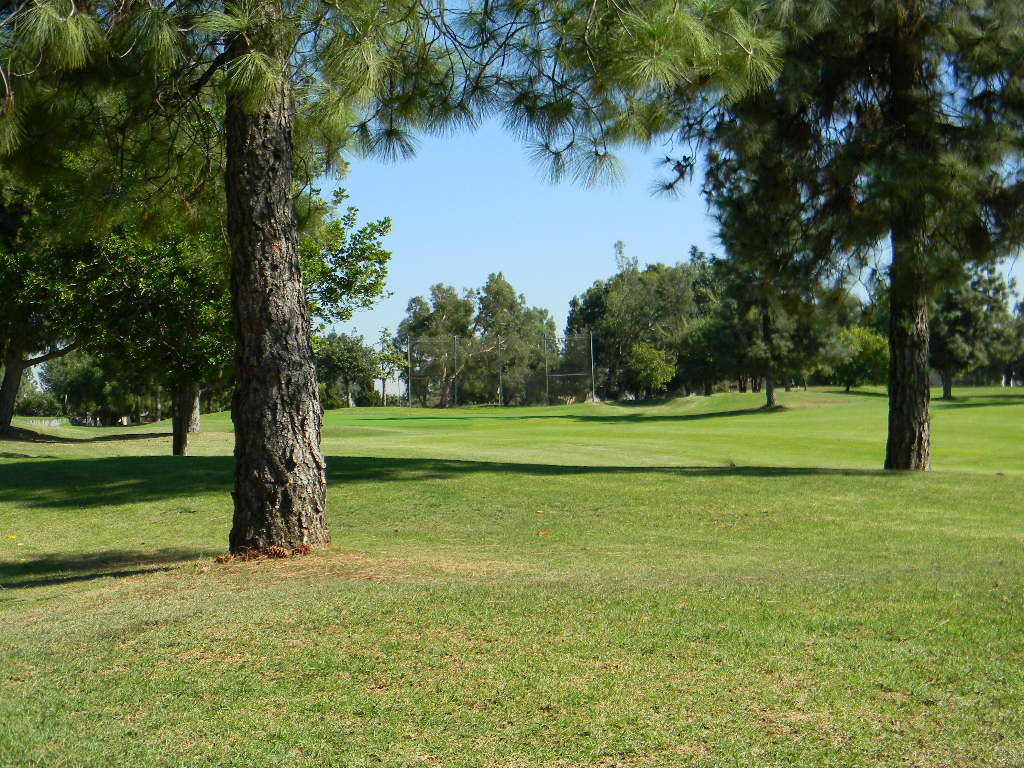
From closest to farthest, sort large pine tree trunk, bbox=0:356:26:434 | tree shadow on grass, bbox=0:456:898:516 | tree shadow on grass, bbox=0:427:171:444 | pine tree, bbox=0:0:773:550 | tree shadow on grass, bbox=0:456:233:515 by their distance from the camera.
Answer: pine tree, bbox=0:0:773:550, tree shadow on grass, bbox=0:456:233:515, tree shadow on grass, bbox=0:456:898:516, tree shadow on grass, bbox=0:427:171:444, large pine tree trunk, bbox=0:356:26:434

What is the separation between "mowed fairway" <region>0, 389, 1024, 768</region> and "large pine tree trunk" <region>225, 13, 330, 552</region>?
1.75 ft

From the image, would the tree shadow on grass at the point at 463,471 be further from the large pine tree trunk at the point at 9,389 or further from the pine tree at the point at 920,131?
the large pine tree trunk at the point at 9,389

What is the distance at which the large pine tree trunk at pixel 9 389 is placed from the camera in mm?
30109

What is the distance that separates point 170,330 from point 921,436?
46.7 ft

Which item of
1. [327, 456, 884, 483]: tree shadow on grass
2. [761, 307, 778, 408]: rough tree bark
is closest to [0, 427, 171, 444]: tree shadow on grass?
[327, 456, 884, 483]: tree shadow on grass

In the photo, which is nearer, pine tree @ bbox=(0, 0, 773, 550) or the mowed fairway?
the mowed fairway

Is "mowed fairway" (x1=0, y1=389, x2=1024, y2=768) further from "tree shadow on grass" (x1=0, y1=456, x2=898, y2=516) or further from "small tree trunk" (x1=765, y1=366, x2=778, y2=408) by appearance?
"small tree trunk" (x1=765, y1=366, x2=778, y2=408)

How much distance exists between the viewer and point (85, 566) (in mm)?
9203

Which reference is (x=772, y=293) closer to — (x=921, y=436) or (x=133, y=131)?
(x=921, y=436)

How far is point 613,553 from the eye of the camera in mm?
9211

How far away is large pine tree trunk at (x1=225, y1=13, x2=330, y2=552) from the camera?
8.11 metres

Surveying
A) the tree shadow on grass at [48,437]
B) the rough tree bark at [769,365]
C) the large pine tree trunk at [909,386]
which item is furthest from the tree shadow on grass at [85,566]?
the rough tree bark at [769,365]

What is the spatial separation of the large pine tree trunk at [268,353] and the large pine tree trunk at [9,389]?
996 inches

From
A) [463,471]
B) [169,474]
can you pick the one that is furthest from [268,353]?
[169,474]
